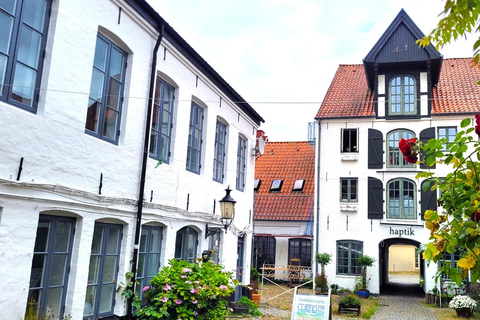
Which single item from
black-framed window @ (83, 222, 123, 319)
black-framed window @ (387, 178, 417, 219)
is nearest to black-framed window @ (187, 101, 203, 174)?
black-framed window @ (83, 222, 123, 319)

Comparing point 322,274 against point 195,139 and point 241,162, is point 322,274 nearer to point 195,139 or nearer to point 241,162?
point 241,162

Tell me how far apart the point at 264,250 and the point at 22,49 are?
59.3 feet

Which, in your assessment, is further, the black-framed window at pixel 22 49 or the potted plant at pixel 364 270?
the potted plant at pixel 364 270

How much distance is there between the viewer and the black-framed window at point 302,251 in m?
21.4

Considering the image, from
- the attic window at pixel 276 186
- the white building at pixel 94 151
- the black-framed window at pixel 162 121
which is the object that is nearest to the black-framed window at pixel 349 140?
the attic window at pixel 276 186

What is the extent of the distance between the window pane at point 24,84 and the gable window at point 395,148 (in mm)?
15887

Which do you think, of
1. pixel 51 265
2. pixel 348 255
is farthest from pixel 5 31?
pixel 348 255

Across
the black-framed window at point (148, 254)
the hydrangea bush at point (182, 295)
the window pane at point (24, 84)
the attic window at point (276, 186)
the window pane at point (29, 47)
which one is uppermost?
the attic window at point (276, 186)

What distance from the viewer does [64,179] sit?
19.6 ft

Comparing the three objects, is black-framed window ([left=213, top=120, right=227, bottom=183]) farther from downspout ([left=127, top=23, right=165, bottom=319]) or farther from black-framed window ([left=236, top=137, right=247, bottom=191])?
downspout ([left=127, top=23, right=165, bottom=319])

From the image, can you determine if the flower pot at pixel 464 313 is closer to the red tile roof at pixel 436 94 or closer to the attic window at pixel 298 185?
the red tile roof at pixel 436 94

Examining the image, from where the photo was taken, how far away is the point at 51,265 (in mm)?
5945

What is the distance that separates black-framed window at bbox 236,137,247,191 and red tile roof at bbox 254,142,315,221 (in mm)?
8049

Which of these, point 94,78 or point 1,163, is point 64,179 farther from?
point 94,78
